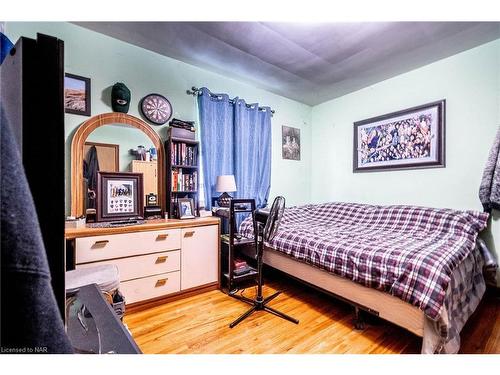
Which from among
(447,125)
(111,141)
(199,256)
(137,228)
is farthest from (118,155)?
(447,125)

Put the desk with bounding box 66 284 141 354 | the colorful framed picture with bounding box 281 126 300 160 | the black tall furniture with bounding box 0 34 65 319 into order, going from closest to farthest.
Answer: the black tall furniture with bounding box 0 34 65 319 → the desk with bounding box 66 284 141 354 → the colorful framed picture with bounding box 281 126 300 160

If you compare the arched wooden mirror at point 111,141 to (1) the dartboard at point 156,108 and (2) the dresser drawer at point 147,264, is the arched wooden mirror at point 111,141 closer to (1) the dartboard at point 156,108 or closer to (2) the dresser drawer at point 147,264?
(1) the dartboard at point 156,108

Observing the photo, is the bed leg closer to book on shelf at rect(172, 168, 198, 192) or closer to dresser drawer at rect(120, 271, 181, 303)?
dresser drawer at rect(120, 271, 181, 303)

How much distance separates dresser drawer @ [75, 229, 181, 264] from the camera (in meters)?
1.57

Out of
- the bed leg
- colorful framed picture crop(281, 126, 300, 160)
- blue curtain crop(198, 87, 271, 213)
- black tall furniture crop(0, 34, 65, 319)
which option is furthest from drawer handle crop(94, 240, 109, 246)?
colorful framed picture crop(281, 126, 300, 160)

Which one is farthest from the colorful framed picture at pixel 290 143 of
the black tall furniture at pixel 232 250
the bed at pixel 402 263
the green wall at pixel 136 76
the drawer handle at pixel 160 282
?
the drawer handle at pixel 160 282

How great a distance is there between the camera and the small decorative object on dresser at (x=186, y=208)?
2.22m

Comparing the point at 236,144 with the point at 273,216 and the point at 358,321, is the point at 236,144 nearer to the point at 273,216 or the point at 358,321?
the point at 273,216

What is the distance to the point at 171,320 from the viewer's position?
1688mm

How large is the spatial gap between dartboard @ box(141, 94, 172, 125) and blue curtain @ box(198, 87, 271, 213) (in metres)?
0.37

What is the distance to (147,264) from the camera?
5.99 feet

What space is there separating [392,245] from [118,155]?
241 cm
